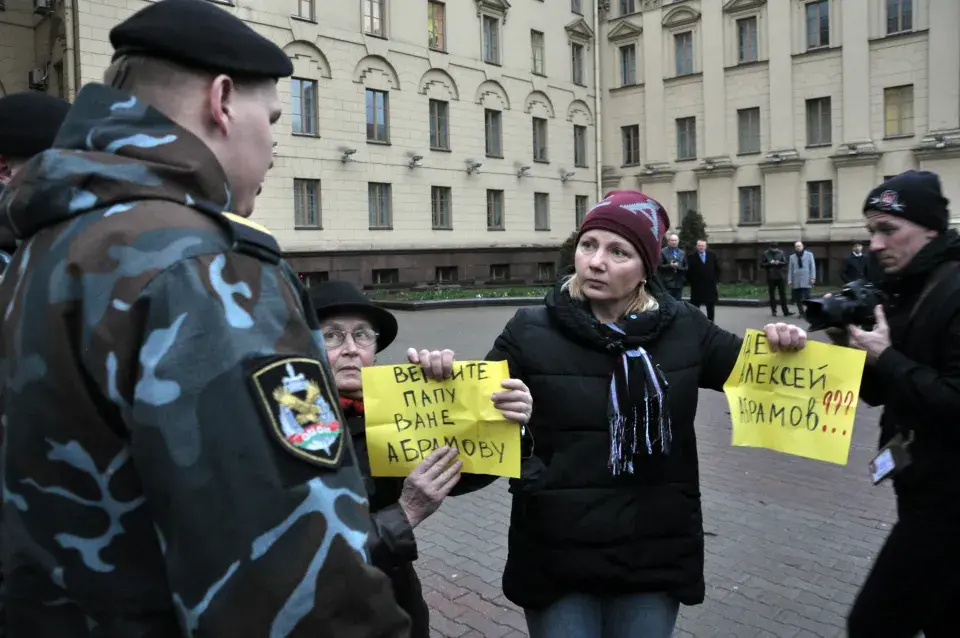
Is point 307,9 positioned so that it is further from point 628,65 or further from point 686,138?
point 686,138

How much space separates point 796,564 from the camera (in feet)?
16.0

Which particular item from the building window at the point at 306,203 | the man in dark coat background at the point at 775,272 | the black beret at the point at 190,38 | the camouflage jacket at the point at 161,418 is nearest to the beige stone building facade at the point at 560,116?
the building window at the point at 306,203

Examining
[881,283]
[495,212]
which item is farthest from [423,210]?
[881,283]

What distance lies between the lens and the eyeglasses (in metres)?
2.86

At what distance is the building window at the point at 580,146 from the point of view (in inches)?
1457

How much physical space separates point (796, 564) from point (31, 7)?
2904 centimetres

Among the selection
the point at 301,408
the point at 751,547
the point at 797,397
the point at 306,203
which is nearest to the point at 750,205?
the point at 306,203

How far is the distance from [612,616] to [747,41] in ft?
117

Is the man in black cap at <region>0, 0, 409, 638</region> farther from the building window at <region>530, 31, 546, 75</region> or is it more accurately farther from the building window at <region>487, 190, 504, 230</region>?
the building window at <region>530, 31, 546, 75</region>

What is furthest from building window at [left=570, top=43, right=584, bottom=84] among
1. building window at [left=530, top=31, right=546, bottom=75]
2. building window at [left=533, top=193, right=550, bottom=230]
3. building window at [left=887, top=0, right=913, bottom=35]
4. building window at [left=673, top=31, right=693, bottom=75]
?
building window at [left=887, top=0, right=913, bottom=35]

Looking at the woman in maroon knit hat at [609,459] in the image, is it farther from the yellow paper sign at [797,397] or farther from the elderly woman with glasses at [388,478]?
the elderly woman with glasses at [388,478]

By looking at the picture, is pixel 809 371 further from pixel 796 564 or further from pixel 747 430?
pixel 796 564

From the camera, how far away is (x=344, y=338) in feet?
9.40

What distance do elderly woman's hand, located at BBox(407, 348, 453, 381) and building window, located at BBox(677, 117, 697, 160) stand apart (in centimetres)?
3511
